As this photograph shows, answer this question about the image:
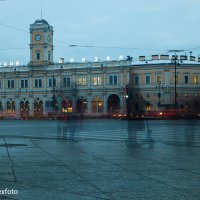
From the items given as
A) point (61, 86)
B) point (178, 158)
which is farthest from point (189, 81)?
point (178, 158)

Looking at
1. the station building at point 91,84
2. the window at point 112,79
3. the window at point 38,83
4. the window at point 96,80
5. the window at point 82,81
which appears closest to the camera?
the station building at point 91,84

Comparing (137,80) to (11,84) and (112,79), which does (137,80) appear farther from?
(11,84)

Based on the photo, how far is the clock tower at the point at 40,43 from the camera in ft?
321

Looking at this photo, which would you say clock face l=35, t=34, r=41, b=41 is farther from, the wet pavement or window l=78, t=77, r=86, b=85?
the wet pavement

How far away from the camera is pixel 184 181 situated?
30.9ft

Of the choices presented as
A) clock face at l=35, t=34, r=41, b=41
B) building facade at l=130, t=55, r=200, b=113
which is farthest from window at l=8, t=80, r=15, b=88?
building facade at l=130, t=55, r=200, b=113

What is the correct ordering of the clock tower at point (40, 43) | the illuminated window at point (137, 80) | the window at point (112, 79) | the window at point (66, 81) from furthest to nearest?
1. the clock tower at point (40, 43)
2. the window at point (66, 81)
3. the window at point (112, 79)
4. the illuminated window at point (137, 80)

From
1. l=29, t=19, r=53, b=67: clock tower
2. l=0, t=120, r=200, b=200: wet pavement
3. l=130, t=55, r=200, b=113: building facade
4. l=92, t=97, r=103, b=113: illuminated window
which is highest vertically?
l=29, t=19, r=53, b=67: clock tower

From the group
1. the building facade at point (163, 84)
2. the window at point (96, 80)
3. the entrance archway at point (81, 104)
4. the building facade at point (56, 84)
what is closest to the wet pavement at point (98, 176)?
the building facade at point (163, 84)

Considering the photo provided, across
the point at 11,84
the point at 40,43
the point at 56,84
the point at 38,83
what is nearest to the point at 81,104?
the point at 56,84

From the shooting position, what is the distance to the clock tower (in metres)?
97.8

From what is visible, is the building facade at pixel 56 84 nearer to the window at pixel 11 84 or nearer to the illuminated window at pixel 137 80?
the window at pixel 11 84

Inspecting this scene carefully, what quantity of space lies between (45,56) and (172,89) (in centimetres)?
3061

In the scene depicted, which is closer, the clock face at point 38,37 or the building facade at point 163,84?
the building facade at point 163,84
